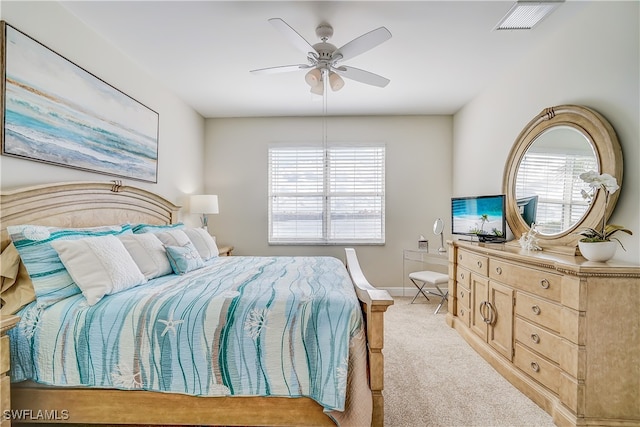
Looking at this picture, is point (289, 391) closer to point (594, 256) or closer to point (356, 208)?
point (594, 256)

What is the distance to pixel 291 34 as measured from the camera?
1.98 metres

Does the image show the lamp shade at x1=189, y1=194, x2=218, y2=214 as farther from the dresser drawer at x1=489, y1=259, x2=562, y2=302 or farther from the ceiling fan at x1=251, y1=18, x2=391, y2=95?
the dresser drawer at x1=489, y1=259, x2=562, y2=302

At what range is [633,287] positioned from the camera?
5.37 feet

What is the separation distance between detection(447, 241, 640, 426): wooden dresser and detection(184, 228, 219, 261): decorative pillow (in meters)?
2.51

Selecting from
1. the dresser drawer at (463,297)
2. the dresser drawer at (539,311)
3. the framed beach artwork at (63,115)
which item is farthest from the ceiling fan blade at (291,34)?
the dresser drawer at (463,297)

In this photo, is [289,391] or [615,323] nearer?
[289,391]

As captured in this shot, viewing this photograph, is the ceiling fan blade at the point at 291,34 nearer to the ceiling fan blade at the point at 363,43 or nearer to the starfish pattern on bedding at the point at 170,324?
the ceiling fan blade at the point at 363,43

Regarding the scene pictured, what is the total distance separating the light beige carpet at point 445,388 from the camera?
1.83 meters

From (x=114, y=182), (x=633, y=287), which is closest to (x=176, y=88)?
(x=114, y=182)

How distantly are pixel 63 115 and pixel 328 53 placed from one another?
191 centimetres

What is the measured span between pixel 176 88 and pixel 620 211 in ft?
13.5

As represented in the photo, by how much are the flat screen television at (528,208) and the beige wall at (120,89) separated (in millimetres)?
3615

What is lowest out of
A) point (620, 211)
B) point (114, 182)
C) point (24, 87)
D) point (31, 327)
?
point (31, 327)

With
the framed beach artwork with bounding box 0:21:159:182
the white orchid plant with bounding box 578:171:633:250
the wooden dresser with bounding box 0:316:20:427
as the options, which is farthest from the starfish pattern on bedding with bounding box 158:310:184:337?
the white orchid plant with bounding box 578:171:633:250
